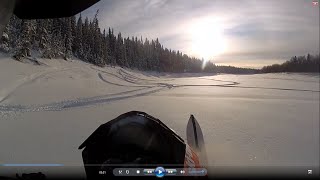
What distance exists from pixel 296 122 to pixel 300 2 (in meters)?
0.50

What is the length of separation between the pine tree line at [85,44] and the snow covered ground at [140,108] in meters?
0.05

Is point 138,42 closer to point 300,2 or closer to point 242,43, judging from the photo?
point 242,43

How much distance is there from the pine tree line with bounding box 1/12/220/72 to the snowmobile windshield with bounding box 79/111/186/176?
293 millimetres

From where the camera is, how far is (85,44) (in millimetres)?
1617

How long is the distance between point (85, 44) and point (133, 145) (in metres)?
0.54

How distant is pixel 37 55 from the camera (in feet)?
5.26

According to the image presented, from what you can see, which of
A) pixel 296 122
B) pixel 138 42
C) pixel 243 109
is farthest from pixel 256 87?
pixel 138 42

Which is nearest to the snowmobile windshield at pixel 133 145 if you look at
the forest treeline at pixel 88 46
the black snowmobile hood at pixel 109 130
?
the black snowmobile hood at pixel 109 130

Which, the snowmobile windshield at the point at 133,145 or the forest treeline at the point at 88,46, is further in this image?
the forest treeline at the point at 88,46

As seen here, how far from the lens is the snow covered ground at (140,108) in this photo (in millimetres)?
1466

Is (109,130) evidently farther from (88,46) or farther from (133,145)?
(88,46)

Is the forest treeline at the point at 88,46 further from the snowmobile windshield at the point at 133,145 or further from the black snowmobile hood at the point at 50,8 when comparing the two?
the snowmobile windshield at the point at 133,145

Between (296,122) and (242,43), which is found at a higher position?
(242,43)

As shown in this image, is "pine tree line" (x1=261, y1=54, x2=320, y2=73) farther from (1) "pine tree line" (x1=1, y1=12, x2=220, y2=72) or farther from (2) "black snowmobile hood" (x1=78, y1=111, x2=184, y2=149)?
(2) "black snowmobile hood" (x1=78, y1=111, x2=184, y2=149)
